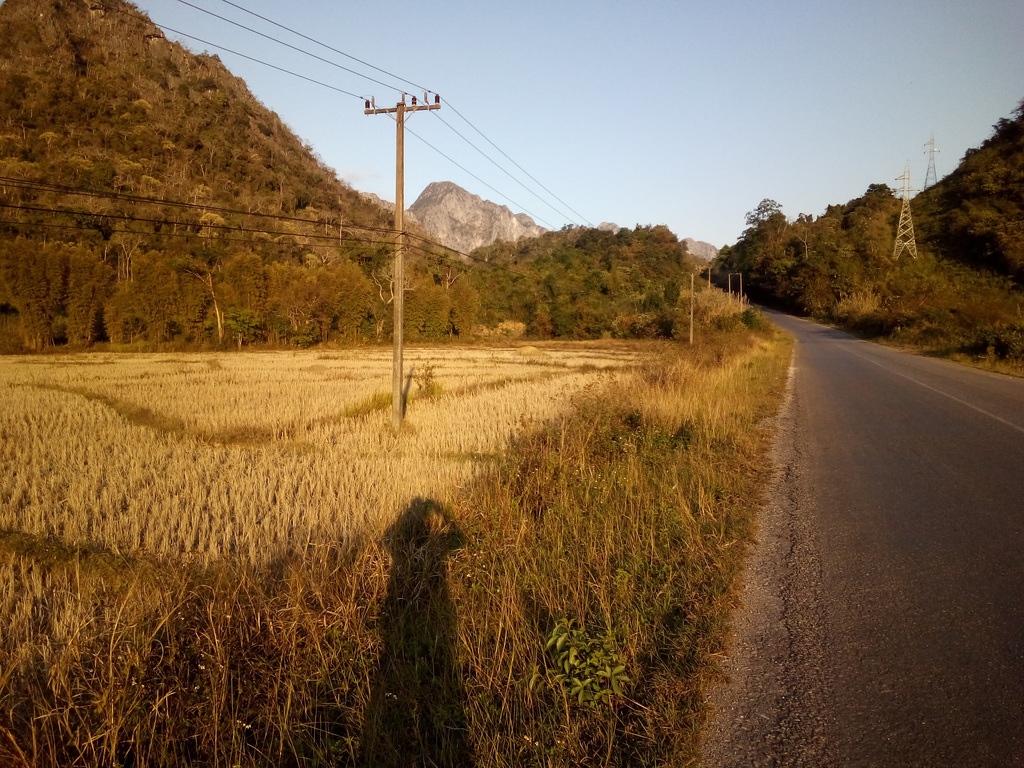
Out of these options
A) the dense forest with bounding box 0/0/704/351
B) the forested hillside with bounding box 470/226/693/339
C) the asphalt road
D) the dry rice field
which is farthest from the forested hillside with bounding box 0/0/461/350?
the asphalt road

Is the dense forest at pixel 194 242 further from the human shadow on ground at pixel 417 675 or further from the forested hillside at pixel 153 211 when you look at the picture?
the human shadow on ground at pixel 417 675

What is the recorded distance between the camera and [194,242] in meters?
52.6

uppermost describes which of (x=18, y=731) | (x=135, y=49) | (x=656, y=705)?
(x=135, y=49)

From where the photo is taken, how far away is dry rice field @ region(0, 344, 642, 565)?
20.7 ft

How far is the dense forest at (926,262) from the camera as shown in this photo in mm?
32062

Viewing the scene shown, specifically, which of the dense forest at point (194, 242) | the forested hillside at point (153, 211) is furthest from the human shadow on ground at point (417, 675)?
the dense forest at point (194, 242)

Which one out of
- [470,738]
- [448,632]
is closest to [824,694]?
[470,738]

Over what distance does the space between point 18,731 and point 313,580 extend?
173 centimetres

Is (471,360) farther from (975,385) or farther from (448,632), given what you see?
(448,632)

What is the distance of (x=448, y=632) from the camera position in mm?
3850

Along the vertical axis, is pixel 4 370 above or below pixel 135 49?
below

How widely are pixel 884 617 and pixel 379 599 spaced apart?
11.1 feet

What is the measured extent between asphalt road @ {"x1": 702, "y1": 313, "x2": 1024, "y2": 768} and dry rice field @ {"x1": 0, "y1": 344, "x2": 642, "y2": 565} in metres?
3.54

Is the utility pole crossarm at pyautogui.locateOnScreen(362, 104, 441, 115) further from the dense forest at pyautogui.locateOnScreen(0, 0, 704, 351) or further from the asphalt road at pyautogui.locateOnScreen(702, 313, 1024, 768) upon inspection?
the asphalt road at pyautogui.locateOnScreen(702, 313, 1024, 768)
